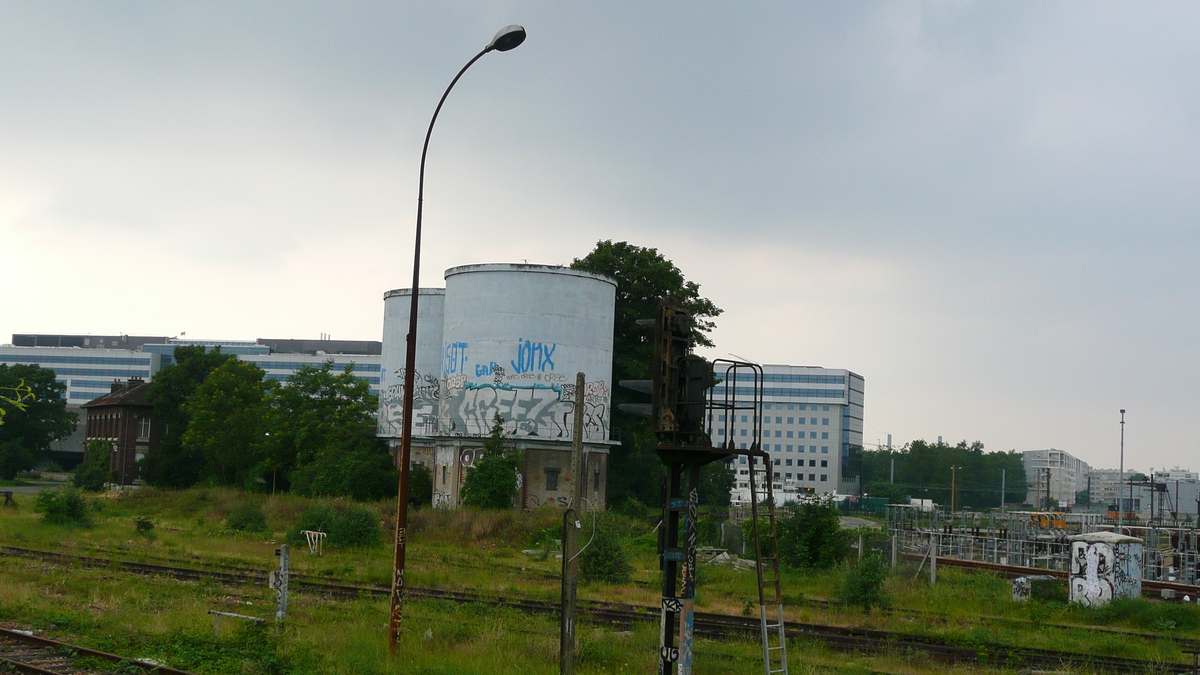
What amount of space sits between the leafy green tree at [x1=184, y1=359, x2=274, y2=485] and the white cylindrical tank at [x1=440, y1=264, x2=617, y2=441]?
64.7 feet

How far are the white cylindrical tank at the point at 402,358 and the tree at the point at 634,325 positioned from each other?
889 cm

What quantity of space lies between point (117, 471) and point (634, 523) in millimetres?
48192

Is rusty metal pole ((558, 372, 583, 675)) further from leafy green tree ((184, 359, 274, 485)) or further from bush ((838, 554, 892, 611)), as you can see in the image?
leafy green tree ((184, 359, 274, 485))

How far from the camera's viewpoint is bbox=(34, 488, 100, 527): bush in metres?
37.9

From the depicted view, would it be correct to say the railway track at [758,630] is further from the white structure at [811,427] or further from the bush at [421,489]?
the white structure at [811,427]

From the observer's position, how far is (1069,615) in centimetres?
2436

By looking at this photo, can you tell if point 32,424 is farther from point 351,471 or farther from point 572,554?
point 572,554

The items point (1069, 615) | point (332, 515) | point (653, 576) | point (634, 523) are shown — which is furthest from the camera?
point (634, 523)

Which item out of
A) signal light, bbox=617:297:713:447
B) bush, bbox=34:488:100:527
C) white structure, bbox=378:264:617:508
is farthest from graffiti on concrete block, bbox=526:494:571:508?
signal light, bbox=617:297:713:447

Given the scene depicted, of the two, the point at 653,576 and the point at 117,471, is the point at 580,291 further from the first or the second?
the point at 117,471

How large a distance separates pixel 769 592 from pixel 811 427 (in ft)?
373

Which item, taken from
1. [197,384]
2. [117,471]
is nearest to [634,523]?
[197,384]

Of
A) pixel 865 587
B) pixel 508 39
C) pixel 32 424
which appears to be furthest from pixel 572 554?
pixel 32 424

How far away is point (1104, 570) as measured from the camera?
2569 centimetres
